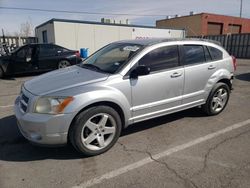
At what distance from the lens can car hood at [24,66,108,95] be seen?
3.18m

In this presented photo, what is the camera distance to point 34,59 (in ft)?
33.6

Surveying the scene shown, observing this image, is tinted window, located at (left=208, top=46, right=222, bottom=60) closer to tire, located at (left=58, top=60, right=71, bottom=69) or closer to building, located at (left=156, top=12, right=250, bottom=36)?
tire, located at (left=58, top=60, right=71, bottom=69)

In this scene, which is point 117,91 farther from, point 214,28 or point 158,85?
point 214,28

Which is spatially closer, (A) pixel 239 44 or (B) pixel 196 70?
(B) pixel 196 70

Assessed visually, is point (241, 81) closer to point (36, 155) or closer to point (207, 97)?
point (207, 97)

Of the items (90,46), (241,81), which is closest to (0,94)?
(241,81)

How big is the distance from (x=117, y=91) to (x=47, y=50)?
8276 mm

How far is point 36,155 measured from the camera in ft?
11.0

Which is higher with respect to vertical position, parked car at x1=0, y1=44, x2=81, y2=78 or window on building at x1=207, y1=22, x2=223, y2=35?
window on building at x1=207, y1=22, x2=223, y2=35

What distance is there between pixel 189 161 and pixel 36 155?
2.17 meters

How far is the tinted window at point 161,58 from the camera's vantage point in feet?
12.4

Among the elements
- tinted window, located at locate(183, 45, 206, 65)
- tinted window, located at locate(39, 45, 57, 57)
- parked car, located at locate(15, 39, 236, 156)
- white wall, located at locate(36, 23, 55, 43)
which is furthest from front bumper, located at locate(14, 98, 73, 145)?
white wall, located at locate(36, 23, 55, 43)

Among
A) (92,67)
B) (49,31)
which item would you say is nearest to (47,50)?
(49,31)

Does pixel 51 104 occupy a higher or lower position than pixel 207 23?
lower
